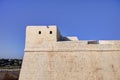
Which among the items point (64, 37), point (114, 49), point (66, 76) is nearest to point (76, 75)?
point (66, 76)

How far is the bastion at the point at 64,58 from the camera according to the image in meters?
11.9

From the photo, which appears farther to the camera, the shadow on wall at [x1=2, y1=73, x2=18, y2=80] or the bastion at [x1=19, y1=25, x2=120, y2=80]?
the shadow on wall at [x1=2, y1=73, x2=18, y2=80]

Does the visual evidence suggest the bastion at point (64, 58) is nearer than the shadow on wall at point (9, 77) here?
Yes

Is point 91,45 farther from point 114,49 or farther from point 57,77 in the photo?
point 57,77

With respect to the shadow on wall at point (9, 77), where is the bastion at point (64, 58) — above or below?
above

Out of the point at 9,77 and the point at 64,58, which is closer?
the point at 64,58

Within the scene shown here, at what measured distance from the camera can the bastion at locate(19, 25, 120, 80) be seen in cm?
1195

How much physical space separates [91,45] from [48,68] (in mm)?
3068

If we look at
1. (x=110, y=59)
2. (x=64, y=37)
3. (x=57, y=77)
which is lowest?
(x=57, y=77)

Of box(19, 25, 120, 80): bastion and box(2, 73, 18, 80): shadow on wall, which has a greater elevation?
box(19, 25, 120, 80): bastion

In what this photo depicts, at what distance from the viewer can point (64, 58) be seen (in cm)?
1257

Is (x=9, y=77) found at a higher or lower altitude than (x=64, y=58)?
lower

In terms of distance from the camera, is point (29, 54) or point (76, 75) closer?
point (76, 75)

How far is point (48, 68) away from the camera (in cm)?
1219
